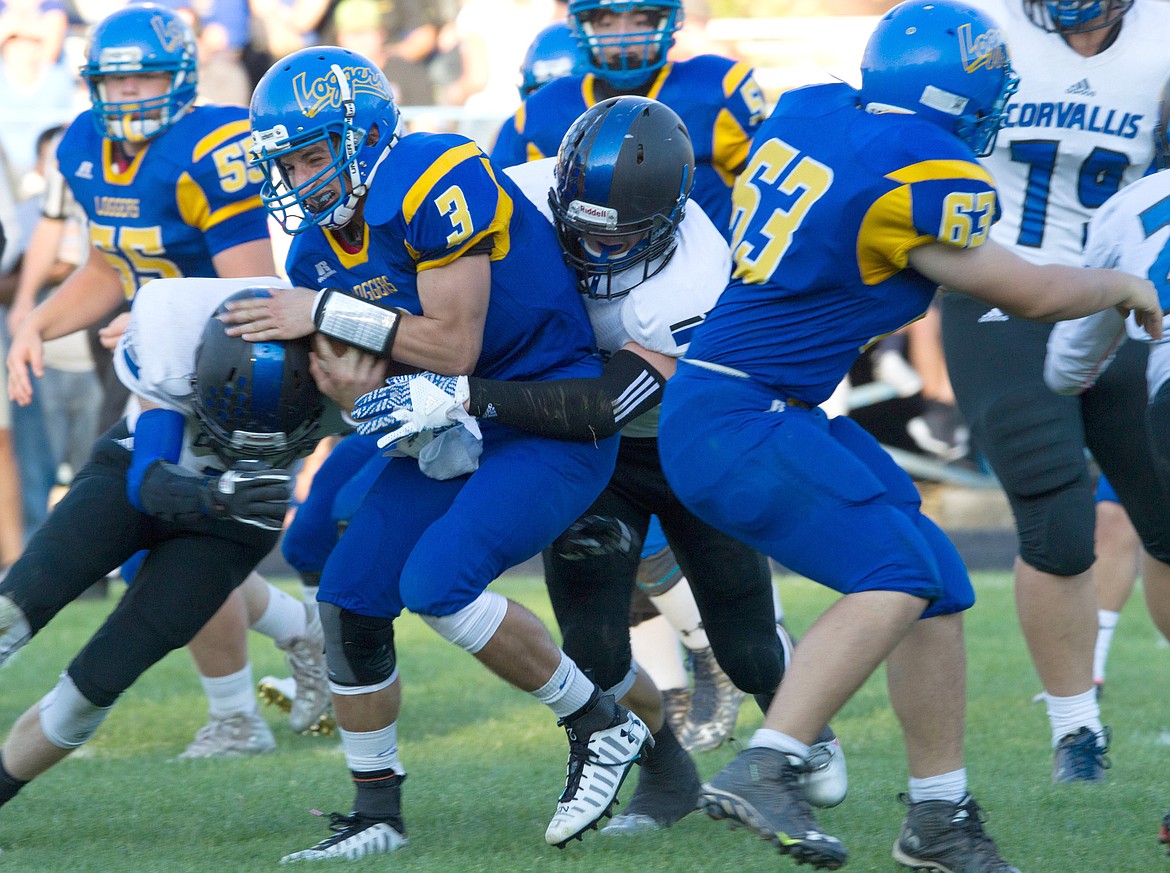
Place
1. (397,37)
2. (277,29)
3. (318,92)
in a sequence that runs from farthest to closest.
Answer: (397,37), (277,29), (318,92)

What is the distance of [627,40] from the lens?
14.1ft

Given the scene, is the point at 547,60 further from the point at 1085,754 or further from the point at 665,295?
the point at 1085,754

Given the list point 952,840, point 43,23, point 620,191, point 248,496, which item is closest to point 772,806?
point 952,840

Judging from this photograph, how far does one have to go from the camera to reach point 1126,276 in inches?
113

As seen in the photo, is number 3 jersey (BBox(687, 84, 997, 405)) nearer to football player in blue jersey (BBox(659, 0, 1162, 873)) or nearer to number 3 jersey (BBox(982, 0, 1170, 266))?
football player in blue jersey (BBox(659, 0, 1162, 873))

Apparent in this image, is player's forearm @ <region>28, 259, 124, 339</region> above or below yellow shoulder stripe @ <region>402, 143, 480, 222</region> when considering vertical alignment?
below

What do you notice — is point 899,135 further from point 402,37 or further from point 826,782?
point 402,37

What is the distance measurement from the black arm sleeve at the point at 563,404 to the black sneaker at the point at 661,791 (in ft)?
2.60

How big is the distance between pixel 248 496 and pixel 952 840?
151 cm

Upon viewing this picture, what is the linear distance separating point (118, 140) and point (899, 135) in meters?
2.70

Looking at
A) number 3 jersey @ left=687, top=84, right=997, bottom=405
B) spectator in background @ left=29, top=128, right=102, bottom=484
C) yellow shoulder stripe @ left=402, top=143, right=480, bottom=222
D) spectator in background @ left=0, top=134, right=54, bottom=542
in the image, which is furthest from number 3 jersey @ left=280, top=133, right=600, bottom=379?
spectator in background @ left=0, top=134, right=54, bottom=542

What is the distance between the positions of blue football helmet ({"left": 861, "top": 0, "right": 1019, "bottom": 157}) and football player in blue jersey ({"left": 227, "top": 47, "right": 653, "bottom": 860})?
824 mm

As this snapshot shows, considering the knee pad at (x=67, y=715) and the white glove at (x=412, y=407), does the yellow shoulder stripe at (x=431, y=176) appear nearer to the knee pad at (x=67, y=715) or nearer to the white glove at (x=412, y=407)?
the white glove at (x=412, y=407)

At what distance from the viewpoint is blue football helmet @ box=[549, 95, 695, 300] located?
3.19 meters
